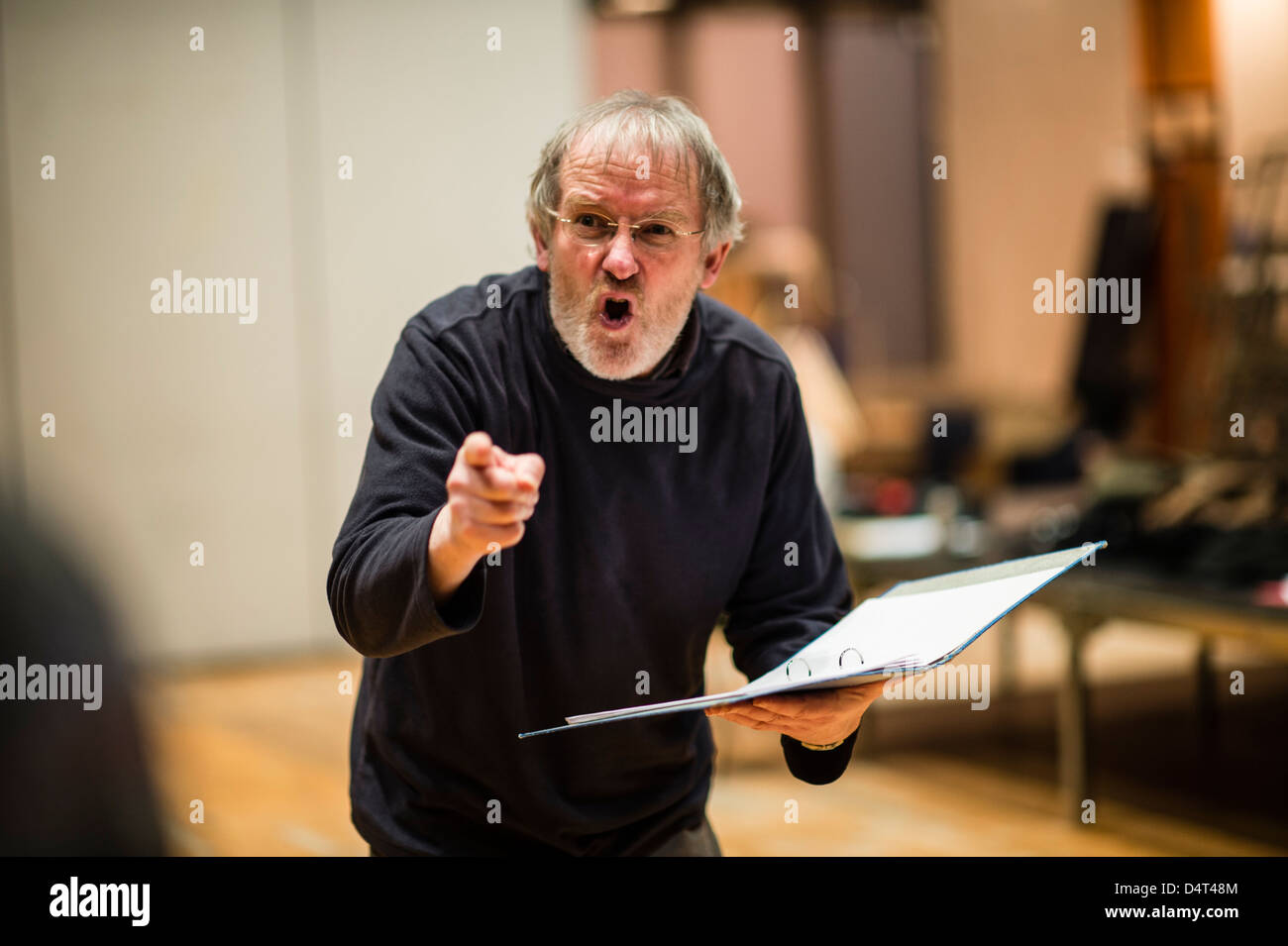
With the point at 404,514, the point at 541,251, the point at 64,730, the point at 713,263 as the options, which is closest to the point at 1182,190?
the point at 713,263

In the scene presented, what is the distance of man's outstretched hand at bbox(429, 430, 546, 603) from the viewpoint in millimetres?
1026

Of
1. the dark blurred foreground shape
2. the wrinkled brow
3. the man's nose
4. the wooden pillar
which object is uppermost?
the wooden pillar

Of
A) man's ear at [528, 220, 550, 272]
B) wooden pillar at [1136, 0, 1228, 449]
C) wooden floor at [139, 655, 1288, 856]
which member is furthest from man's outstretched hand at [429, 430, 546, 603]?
wooden pillar at [1136, 0, 1228, 449]

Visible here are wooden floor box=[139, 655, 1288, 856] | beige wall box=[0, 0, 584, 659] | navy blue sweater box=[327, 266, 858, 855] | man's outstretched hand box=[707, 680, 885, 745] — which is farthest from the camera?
beige wall box=[0, 0, 584, 659]

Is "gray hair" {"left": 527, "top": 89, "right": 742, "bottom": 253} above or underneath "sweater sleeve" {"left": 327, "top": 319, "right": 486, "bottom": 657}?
above

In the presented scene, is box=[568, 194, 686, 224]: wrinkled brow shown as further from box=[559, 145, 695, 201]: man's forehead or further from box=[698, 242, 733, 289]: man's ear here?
box=[698, 242, 733, 289]: man's ear

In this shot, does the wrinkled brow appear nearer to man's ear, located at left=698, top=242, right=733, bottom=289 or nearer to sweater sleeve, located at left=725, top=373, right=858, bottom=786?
man's ear, located at left=698, top=242, right=733, bottom=289

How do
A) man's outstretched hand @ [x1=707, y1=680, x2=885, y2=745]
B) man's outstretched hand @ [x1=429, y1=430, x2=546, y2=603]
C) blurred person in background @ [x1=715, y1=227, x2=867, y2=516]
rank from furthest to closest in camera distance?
1. blurred person in background @ [x1=715, y1=227, x2=867, y2=516]
2. man's outstretched hand @ [x1=707, y1=680, x2=885, y2=745]
3. man's outstretched hand @ [x1=429, y1=430, x2=546, y2=603]

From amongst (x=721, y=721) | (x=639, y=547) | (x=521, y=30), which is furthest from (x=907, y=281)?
(x=639, y=547)

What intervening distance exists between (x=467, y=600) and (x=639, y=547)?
11.4 inches

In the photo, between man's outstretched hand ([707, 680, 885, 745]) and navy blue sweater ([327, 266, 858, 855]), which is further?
navy blue sweater ([327, 266, 858, 855])

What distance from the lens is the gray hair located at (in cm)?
137

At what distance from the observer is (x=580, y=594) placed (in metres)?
1.40

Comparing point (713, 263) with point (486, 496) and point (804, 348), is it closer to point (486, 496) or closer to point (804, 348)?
point (486, 496)
